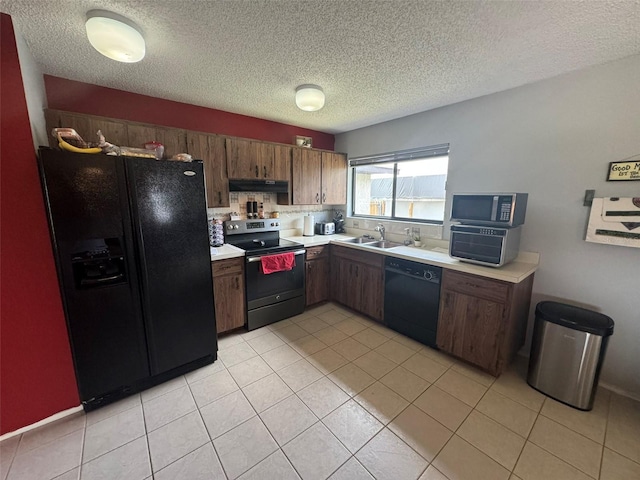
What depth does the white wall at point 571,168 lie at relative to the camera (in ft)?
6.04

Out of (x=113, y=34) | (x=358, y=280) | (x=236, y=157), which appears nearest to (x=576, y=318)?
(x=358, y=280)

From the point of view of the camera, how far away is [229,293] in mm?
2607

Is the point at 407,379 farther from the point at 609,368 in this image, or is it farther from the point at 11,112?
the point at 11,112

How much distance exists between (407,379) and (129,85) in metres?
3.52

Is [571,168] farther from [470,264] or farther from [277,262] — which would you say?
[277,262]

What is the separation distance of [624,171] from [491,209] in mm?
870

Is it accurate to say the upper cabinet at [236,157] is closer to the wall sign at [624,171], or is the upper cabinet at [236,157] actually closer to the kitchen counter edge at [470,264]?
the kitchen counter edge at [470,264]

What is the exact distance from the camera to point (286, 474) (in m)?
1.36

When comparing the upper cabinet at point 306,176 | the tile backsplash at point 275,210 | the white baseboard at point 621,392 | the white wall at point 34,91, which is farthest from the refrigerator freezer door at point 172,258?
the white baseboard at point 621,392

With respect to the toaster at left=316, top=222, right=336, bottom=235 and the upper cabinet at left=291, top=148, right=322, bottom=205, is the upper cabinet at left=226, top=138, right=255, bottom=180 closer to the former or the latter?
the upper cabinet at left=291, top=148, right=322, bottom=205

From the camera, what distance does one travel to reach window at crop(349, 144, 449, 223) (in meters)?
2.98

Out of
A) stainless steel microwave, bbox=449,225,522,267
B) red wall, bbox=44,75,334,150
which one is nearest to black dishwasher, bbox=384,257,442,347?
stainless steel microwave, bbox=449,225,522,267

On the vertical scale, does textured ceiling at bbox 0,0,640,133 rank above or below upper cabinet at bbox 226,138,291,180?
above

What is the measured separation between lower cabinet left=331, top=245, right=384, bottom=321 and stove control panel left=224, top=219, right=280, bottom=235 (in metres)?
0.85
